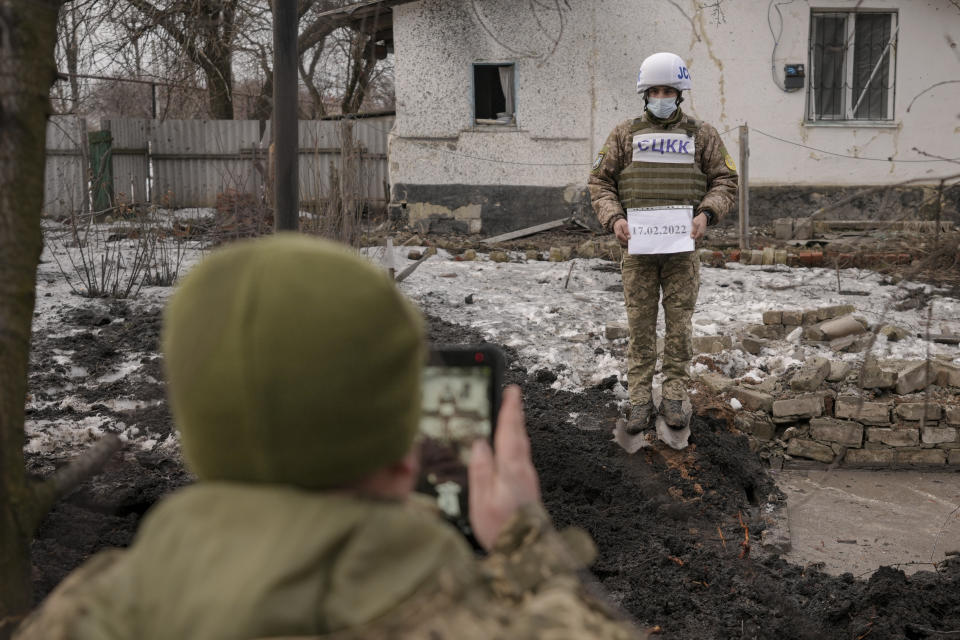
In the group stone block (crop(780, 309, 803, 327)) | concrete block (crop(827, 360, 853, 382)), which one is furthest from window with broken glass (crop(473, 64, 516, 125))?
concrete block (crop(827, 360, 853, 382))

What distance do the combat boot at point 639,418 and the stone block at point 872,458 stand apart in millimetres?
1759

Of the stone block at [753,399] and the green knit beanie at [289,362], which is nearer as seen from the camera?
the green knit beanie at [289,362]

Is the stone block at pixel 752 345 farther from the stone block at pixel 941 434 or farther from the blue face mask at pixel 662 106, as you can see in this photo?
the blue face mask at pixel 662 106

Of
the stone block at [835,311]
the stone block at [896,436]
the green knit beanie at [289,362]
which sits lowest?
the stone block at [896,436]

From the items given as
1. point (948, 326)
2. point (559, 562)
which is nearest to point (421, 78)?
point (948, 326)

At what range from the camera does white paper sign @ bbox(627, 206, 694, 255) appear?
4863mm

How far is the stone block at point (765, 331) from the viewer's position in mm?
7130

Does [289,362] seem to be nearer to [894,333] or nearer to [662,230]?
[662,230]

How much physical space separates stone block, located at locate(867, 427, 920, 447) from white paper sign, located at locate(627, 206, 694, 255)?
2289 millimetres

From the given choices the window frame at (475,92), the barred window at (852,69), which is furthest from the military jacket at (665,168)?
the barred window at (852,69)

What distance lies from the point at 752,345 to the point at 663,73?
2.70 meters

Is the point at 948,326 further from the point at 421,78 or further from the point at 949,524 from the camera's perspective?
the point at 421,78

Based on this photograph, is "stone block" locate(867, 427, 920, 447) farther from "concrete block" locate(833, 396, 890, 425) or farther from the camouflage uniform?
the camouflage uniform

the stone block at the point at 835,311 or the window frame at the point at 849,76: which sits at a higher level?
the window frame at the point at 849,76
